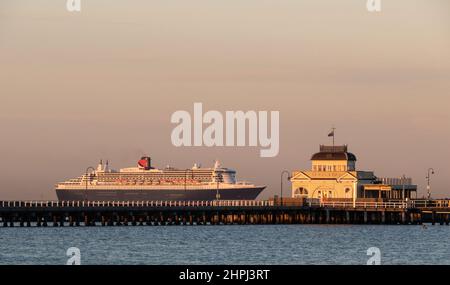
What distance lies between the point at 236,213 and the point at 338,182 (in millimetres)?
18909

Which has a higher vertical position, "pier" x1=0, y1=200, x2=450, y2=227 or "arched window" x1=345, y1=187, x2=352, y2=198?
"arched window" x1=345, y1=187, x2=352, y2=198

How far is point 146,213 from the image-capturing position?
135 metres

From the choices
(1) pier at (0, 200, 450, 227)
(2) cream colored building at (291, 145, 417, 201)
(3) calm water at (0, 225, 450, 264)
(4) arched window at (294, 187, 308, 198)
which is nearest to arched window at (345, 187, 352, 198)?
(2) cream colored building at (291, 145, 417, 201)

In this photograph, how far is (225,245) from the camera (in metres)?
93.6

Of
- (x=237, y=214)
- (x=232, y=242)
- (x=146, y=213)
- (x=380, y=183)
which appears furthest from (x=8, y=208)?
(x=380, y=183)

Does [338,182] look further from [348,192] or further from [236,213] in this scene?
[236,213]

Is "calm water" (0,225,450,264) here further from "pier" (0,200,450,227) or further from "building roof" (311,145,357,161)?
"building roof" (311,145,357,161)

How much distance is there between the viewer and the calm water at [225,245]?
3068 inches

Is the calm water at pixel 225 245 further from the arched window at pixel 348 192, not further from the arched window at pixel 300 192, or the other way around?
the arched window at pixel 300 192

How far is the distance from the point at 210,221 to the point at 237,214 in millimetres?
3073

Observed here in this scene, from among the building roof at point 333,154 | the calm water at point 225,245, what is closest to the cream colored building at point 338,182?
the building roof at point 333,154

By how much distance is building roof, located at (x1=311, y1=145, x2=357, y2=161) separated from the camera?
15675 cm

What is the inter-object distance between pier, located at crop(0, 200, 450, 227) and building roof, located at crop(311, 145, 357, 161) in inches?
352
